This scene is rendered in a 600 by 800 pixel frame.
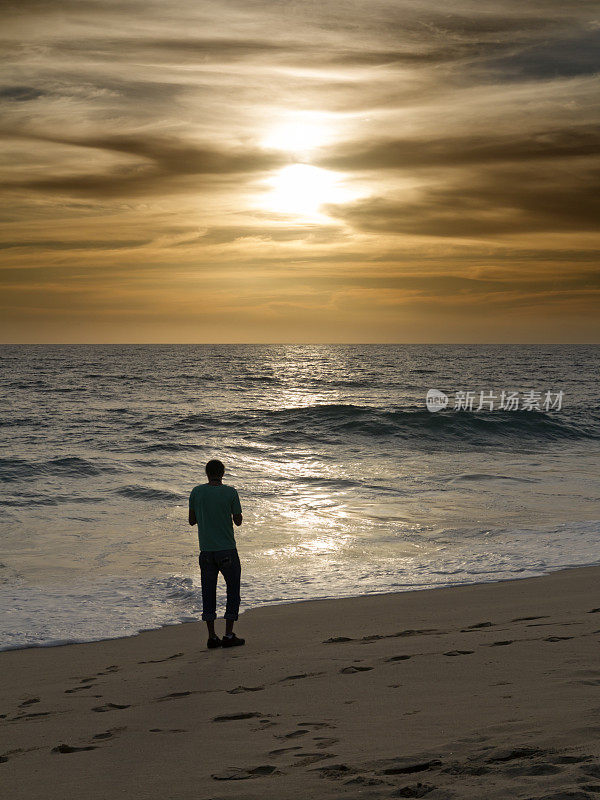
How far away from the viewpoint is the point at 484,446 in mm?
25500

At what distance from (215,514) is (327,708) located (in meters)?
2.53

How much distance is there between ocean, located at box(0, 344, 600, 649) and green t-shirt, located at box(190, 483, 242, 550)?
1.51m

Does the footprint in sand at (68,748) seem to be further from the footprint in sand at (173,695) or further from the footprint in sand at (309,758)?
the footprint in sand at (309,758)

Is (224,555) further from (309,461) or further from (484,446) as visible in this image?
(484,446)

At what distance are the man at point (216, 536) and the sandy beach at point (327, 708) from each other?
1.53ft

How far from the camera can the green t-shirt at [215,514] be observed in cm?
670

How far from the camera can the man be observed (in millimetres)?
6691

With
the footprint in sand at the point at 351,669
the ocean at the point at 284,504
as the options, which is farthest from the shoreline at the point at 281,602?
the footprint in sand at the point at 351,669

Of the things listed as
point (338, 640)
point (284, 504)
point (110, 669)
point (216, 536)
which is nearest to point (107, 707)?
point (110, 669)

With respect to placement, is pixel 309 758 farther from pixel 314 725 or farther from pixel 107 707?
pixel 107 707

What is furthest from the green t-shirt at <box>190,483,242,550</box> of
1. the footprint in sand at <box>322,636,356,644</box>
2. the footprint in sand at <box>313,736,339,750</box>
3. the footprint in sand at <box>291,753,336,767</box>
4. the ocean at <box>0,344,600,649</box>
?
the footprint in sand at <box>291,753,336,767</box>

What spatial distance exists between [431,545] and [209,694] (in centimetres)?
645

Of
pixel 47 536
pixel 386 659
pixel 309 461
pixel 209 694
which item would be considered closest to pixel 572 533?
pixel 386 659

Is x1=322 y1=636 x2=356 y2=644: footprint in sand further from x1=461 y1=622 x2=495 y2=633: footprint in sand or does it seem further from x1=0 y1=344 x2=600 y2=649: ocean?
x1=0 y1=344 x2=600 y2=649: ocean
